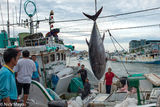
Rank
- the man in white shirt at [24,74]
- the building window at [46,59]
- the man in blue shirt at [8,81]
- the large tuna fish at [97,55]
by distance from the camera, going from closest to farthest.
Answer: the man in blue shirt at [8,81] < the large tuna fish at [97,55] < the man in white shirt at [24,74] < the building window at [46,59]

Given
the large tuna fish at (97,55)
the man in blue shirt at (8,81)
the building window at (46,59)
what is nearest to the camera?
the man in blue shirt at (8,81)

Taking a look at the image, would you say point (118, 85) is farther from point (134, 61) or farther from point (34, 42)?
point (134, 61)

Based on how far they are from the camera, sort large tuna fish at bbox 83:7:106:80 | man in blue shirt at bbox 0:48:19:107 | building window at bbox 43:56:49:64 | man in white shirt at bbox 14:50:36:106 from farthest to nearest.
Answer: building window at bbox 43:56:49:64, man in white shirt at bbox 14:50:36:106, large tuna fish at bbox 83:7:106:80, man in blue shirt at bbox 0:48:19:107

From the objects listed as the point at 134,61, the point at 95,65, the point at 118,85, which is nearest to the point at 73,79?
the point at 118,85

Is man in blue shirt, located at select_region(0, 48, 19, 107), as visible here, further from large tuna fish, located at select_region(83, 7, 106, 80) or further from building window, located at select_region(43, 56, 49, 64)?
building window, located at select_region(43, 56, 49, 64)

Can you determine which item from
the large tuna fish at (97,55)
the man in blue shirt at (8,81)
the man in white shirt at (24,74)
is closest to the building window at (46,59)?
the man in white shirt at (24,74)

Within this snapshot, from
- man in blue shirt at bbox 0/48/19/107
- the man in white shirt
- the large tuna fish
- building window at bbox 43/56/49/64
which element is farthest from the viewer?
building window at bbox 43/56/49/64

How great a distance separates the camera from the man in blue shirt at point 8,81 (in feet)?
7.37

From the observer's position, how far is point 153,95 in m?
3.90

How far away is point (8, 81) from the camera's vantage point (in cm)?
229

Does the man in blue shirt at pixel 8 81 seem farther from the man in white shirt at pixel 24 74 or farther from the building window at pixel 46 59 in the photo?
the building window at pixel 46 59

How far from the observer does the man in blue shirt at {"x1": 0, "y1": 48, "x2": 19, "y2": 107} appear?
225 centimetres

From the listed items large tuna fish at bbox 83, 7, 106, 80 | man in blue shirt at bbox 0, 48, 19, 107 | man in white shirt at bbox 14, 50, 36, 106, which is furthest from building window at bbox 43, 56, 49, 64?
man in blue shirt at bbox 0, 48, 19, 107

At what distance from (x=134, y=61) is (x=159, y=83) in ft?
169
